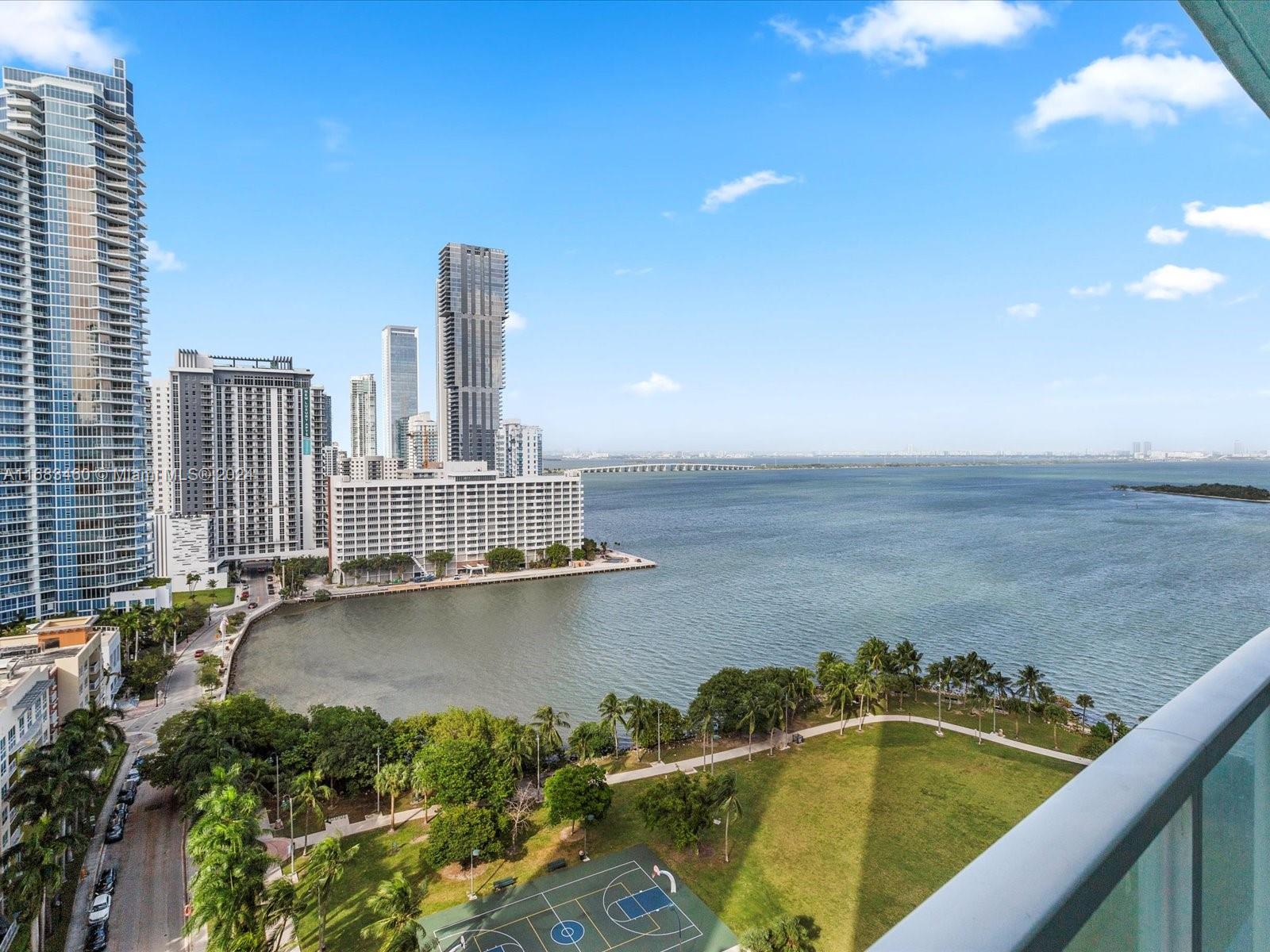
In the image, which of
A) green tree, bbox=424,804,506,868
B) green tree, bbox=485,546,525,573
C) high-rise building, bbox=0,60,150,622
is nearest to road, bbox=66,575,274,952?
green tree, bbox=424,804,506,868

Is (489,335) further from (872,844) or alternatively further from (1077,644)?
(872,844)

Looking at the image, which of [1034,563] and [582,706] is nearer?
[582,706]

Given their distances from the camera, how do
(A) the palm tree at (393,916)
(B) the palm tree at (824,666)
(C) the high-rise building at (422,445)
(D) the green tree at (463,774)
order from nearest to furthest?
1. (A) the palm tree at (393,916)
2. (D) the green tree at (463,774)
3. (B) the palm tree at (824,666)
4. (C) the high-rise building at (422,445)

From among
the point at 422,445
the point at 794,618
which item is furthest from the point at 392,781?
the point at 422,445

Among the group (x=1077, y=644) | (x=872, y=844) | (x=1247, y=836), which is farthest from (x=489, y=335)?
(x=1247, y=836)

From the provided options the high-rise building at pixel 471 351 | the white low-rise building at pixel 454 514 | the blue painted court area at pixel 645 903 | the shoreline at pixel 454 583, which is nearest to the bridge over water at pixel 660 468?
the high-rise building at pixel 471 351

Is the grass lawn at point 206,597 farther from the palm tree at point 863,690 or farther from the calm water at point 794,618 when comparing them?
the palm tree at point 863,690
